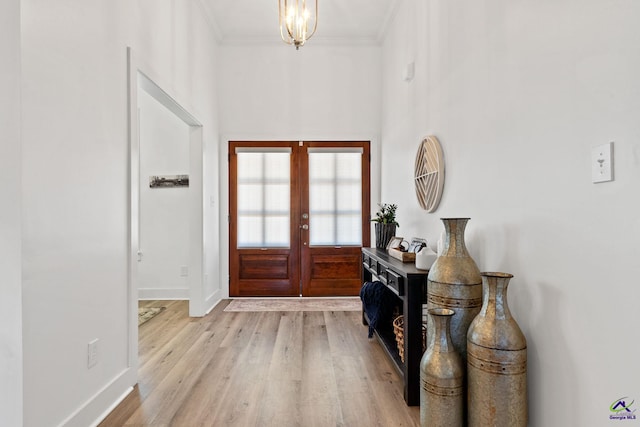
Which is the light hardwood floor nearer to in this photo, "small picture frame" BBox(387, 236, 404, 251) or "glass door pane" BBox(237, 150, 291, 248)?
"small picture frame" BBox(387, 236, 404, 251)

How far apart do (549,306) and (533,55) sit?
110 centimetres

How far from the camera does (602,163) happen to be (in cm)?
117

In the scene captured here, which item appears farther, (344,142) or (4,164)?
(344,142)

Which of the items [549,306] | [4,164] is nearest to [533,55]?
[549,306]

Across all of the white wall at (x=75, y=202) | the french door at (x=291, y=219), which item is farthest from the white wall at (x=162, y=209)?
the white wall at (x=75, y=202)

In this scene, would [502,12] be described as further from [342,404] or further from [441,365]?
[342,404]

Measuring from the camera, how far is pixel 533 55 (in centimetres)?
156

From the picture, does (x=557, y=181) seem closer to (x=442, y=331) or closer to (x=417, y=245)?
(x=442, y=331)

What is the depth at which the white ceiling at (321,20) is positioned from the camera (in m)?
3.86

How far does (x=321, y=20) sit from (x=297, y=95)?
94cm

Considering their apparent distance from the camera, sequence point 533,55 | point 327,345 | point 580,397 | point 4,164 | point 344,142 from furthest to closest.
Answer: point 344,142 < point 327,345 < point 533,55 < point 580,397 < point 4,164

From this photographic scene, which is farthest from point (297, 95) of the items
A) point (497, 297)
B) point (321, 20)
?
point (497, 297)

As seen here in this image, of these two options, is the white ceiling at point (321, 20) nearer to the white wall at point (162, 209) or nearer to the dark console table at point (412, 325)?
the white wall at point (162, 209)

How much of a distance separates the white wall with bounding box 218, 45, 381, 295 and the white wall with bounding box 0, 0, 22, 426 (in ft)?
11.9
